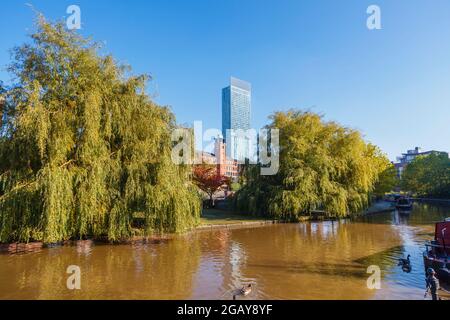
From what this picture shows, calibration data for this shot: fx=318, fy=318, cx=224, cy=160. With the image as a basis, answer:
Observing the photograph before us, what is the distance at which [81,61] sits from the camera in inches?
661

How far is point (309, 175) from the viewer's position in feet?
90.1

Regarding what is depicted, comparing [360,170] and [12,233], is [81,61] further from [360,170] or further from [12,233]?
[360,170]

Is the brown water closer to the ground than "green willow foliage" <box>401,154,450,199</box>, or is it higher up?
closer to the ground

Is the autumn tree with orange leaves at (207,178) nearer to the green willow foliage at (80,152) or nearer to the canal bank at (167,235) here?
the canal bank at (167,235)

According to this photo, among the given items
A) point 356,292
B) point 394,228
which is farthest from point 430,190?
point 356,292

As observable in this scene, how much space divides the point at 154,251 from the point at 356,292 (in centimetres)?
947

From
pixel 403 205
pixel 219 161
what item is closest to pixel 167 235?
pixel 219 161

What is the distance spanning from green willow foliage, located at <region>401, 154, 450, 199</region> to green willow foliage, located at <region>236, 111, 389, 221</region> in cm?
4037

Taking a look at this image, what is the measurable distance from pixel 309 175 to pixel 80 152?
A: 18.6 metres

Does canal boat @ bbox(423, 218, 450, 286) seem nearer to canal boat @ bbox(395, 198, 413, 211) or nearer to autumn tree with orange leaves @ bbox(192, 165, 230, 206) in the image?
autumn tree with orange leaves @ bbox(192, 165, 230, 206)

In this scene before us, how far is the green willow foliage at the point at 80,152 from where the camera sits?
578 inches

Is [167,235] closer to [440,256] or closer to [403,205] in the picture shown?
[440,256]

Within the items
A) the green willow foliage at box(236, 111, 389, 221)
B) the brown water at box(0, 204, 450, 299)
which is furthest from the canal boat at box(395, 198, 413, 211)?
the brown water at box(0, 204, 450, 299)

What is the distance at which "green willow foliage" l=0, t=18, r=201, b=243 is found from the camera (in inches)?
578
